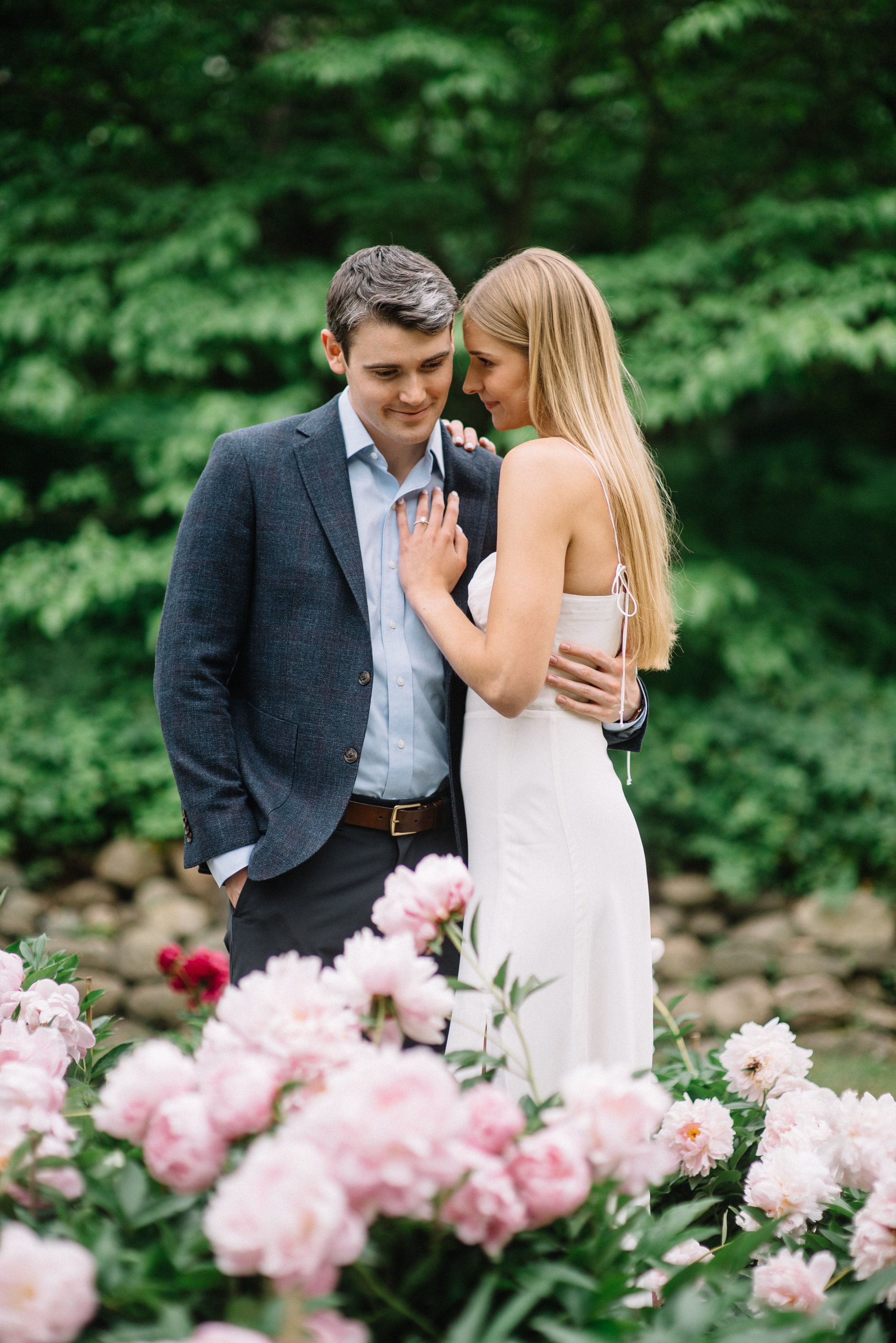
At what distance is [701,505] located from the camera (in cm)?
799

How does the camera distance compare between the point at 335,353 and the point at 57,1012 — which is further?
the point at 335,353

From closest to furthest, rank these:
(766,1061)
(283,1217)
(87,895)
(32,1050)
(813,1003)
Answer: (283,1217)
(32,1050)
(766,1061)
(813,1003)
(87,895)

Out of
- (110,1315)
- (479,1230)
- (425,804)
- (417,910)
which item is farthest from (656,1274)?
(425,804)

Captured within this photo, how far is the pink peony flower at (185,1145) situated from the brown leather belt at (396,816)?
122 centimetres

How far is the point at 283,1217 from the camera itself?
3.03ft

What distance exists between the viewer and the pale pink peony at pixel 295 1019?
119 centimetres

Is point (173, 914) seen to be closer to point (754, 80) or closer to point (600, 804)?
point (600, 804)

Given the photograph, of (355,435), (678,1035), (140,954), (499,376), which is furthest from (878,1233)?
(140,954)

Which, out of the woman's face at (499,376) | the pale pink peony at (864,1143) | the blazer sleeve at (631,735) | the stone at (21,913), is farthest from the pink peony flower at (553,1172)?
the stone at (21,913)

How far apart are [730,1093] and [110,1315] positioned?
171 cm

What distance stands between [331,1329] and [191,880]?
5.37 m

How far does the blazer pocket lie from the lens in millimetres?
Result: 2334

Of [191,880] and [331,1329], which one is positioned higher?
[331,1329]

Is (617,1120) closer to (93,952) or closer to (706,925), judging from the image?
(93,952)
